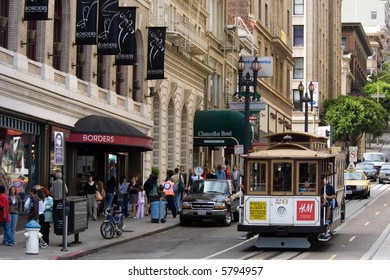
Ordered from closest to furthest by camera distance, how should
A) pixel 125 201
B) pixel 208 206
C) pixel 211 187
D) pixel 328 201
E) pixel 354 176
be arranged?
1. pixel 328 201
2. pixel 208 206
3. pixel 211 187
4. pixel 125 201
5. pixel 354 176

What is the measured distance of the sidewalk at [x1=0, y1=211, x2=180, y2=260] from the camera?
21.6 m

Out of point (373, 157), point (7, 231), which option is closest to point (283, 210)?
point (7, 231)

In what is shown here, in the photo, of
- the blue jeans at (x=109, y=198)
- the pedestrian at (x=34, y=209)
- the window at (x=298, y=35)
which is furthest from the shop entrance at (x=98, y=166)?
the window at (x=298, y=35)

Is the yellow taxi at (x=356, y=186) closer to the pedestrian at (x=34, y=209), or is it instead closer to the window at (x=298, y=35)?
the pedestrian at (x=34, y=209)

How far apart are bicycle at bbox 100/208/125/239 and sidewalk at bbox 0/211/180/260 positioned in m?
0.17

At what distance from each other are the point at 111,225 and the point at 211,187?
8213 millimetres

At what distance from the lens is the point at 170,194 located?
36.5 meters

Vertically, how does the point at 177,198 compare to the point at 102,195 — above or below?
below

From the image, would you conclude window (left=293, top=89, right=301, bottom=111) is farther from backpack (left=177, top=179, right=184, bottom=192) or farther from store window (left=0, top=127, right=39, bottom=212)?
store window (left=0, top=127, right=39, bottom=212)

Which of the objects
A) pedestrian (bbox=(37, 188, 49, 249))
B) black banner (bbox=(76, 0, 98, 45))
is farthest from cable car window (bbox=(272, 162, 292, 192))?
black banner (bbox=(76, 0, 98, 45))

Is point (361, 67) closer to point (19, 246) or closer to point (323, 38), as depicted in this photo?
point (323, 38)

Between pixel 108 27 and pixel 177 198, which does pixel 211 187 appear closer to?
pixel 177 198

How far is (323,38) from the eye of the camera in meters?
102
